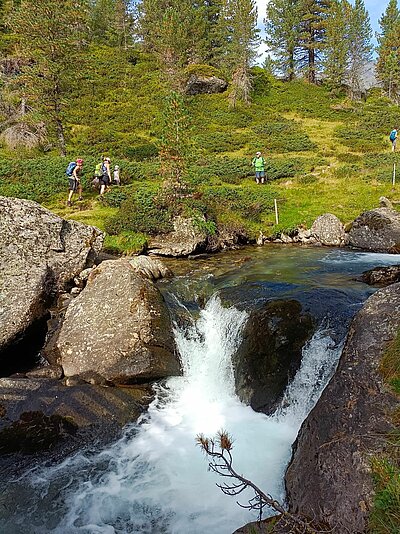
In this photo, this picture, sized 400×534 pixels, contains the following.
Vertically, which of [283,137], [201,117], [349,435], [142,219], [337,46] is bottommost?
[349,435]

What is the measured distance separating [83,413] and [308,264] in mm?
8819

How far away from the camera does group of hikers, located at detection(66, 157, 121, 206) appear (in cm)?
1995

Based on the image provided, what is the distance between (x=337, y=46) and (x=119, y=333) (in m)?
50.8

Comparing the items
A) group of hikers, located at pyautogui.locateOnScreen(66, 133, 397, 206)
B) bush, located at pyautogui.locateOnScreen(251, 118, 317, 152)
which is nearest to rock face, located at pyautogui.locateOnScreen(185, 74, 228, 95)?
bush, located at pyautogui.locateOnScreen(251, 118, 317, 152)

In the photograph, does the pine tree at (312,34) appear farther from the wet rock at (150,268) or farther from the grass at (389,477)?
the grass at (389,477)

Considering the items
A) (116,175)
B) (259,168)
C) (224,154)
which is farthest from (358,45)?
(116,175)

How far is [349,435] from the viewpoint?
5.10 m

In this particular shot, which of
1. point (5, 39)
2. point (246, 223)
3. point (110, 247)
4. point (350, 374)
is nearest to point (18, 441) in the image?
point (350, 374)

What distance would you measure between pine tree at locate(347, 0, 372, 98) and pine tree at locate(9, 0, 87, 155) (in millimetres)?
35870

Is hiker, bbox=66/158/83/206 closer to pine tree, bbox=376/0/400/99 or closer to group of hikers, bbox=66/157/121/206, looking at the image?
group of hikers, bbox=66/157/121/206

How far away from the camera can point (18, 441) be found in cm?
754

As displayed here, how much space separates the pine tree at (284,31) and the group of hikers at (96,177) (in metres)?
45.3

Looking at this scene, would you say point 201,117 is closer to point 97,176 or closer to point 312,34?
point 97,176

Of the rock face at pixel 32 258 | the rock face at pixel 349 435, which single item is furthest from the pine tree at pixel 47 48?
the rock face at pixel 349 435
